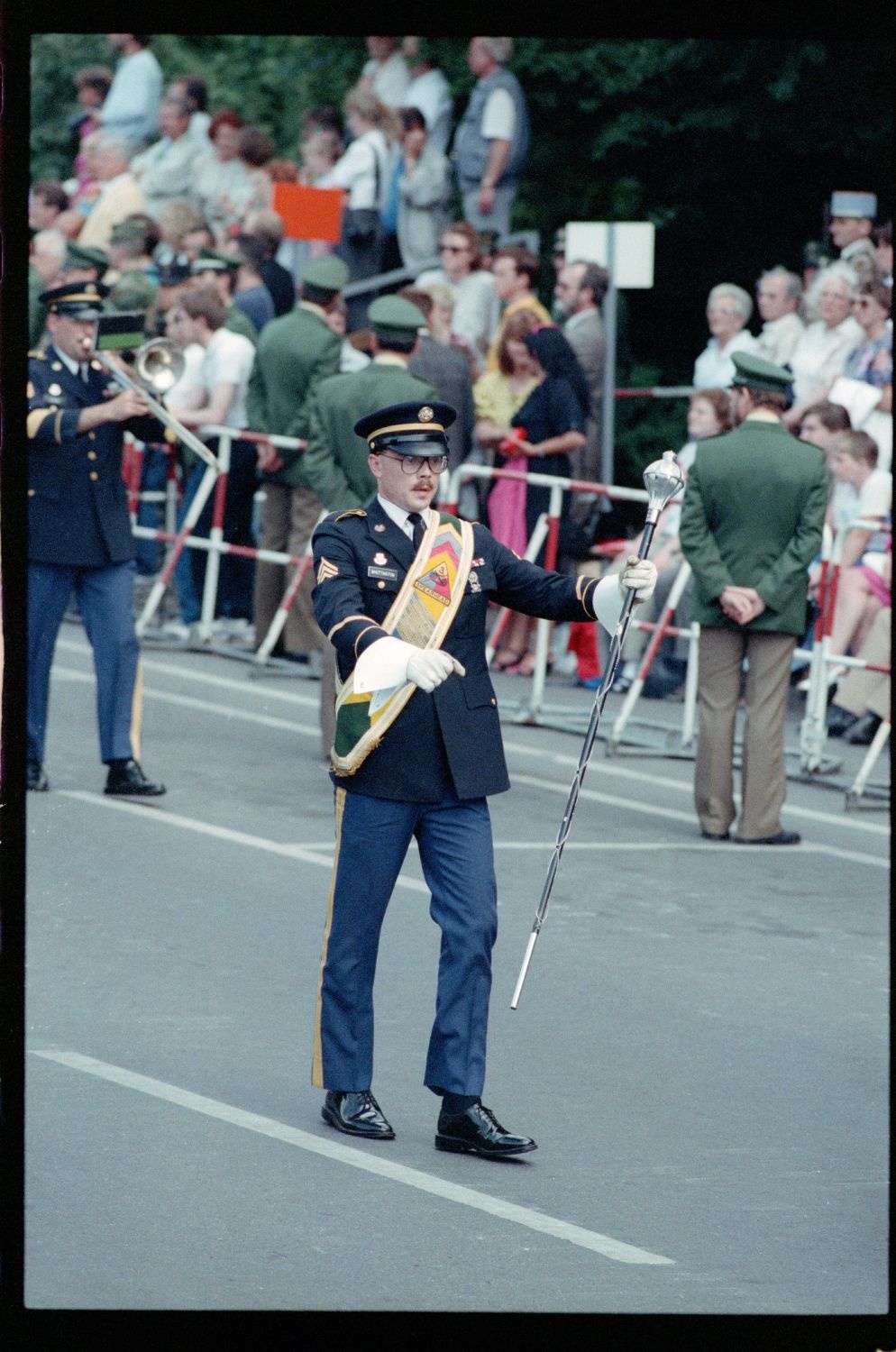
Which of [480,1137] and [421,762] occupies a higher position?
Answer: [421,762]

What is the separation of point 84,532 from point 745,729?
2989mm

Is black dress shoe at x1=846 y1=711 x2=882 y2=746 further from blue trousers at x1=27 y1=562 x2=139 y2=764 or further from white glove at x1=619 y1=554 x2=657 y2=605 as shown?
white glove at x1=619 y1=554 x2=657 y2=605

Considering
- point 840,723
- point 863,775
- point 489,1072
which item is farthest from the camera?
point 840,723

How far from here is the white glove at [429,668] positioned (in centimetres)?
652

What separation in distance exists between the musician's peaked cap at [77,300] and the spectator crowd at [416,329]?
1257mm

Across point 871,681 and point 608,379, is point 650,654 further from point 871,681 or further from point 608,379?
point 608,379

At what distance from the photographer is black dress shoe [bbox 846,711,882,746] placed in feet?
47.4

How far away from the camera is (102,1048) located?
8008 mm

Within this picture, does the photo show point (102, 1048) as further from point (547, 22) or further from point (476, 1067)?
point (547, 22)

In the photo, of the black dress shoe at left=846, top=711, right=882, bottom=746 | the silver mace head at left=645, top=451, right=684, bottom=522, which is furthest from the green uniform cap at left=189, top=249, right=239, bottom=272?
the silver mace head at left=645, top=451, right=684, bottom=522

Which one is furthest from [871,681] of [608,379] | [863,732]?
[608,379]

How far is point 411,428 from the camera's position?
7176 mm

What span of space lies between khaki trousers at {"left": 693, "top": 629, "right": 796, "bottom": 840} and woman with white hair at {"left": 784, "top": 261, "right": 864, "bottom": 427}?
3.56 m

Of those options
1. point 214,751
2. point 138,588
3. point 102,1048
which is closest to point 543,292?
point 138,588
